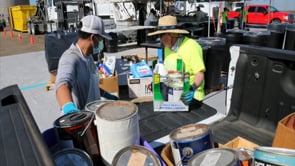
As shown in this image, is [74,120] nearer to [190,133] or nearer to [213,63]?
[190,133]

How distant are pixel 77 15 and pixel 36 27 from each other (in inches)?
312

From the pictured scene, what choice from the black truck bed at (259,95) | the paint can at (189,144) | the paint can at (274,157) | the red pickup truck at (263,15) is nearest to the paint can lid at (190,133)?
the paint can at (189,144)

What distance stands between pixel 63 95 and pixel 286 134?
1.49m

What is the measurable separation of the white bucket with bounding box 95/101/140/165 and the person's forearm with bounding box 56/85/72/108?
0.68 m

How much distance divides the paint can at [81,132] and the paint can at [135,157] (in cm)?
20

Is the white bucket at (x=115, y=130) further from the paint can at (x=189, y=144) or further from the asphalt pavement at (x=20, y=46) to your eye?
the asphalt pavement at (x=20, y=46)

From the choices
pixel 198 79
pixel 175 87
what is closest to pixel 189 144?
pixel 175 87

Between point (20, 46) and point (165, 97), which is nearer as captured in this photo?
point (165, 97)

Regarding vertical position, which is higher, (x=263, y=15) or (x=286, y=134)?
(x=263, y=15)

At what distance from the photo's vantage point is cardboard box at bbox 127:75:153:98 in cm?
443

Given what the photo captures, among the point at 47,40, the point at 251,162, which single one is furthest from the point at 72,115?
the point at 47,40

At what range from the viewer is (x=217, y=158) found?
106cm

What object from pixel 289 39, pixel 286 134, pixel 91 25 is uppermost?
pixel 91 25

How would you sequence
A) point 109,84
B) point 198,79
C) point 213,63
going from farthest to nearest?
point 213,63
point 109,84
point 198,79
